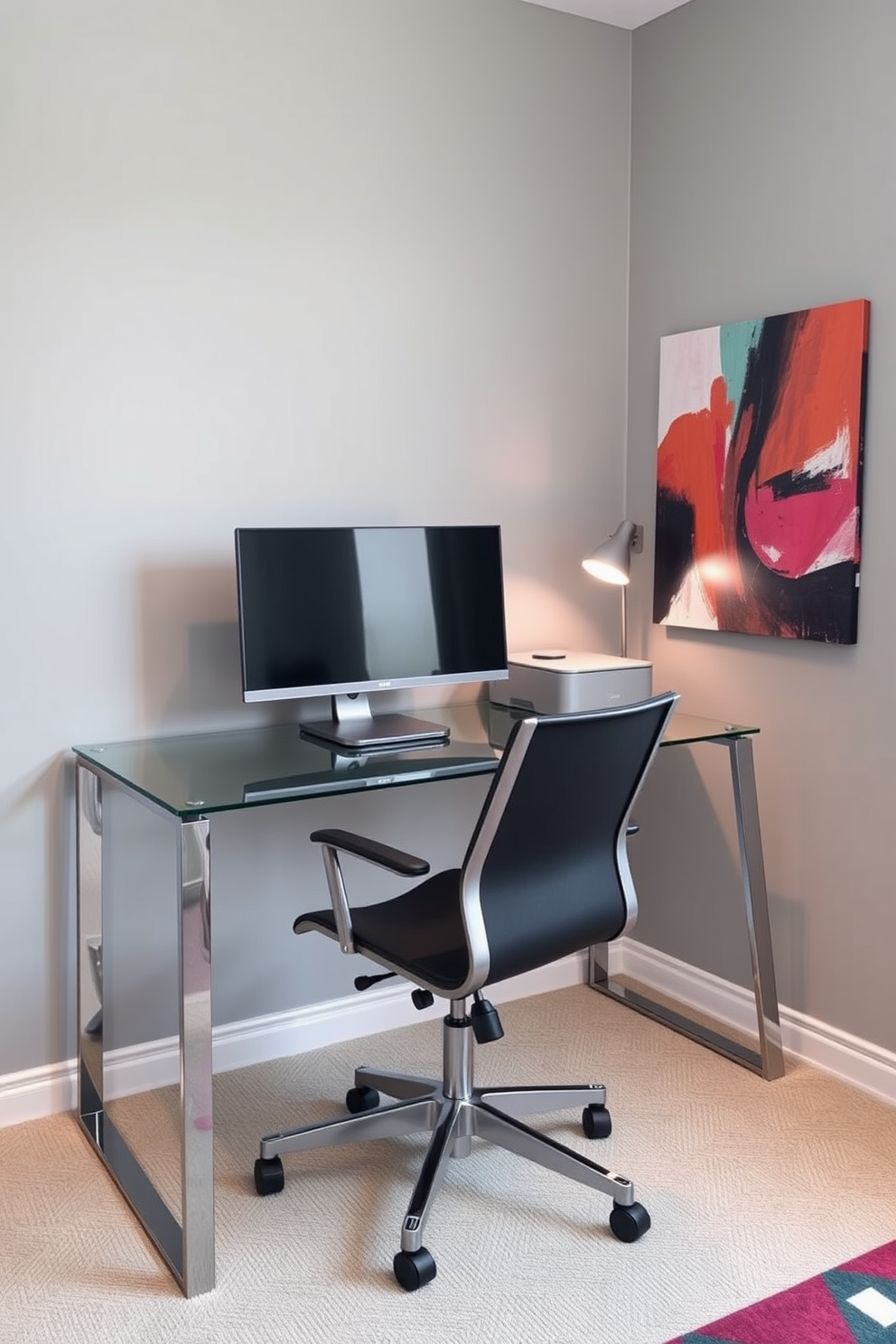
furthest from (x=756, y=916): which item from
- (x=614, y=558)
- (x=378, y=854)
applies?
(x=378, y=854)

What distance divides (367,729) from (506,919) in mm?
700

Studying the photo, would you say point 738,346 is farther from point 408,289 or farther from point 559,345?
point 408,289

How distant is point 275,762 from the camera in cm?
234

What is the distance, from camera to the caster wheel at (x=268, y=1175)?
222cm

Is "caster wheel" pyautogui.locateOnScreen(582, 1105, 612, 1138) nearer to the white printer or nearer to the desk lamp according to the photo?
the white printer

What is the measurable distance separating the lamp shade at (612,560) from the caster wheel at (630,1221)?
4.79 feet

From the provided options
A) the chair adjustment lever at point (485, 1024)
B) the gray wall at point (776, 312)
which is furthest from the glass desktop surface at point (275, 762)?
the chair adjustment lever at point (485, 1024)

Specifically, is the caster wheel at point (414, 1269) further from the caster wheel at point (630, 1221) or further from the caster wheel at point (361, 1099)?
the caster wheel at point (361, 1099)

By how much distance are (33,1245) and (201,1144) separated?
403 millimetres

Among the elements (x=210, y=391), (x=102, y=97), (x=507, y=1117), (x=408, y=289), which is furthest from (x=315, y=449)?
(x=507, y=1117)

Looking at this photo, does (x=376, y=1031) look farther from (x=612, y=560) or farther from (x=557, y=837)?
(x=612, y=560)

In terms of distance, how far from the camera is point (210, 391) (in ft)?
8.50

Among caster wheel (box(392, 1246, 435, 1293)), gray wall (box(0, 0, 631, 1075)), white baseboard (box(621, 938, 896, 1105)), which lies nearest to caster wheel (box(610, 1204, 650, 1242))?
caster wheel (box(392, 1246, 435, 1293))

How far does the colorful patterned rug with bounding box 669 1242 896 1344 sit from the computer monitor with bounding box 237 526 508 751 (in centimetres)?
119
